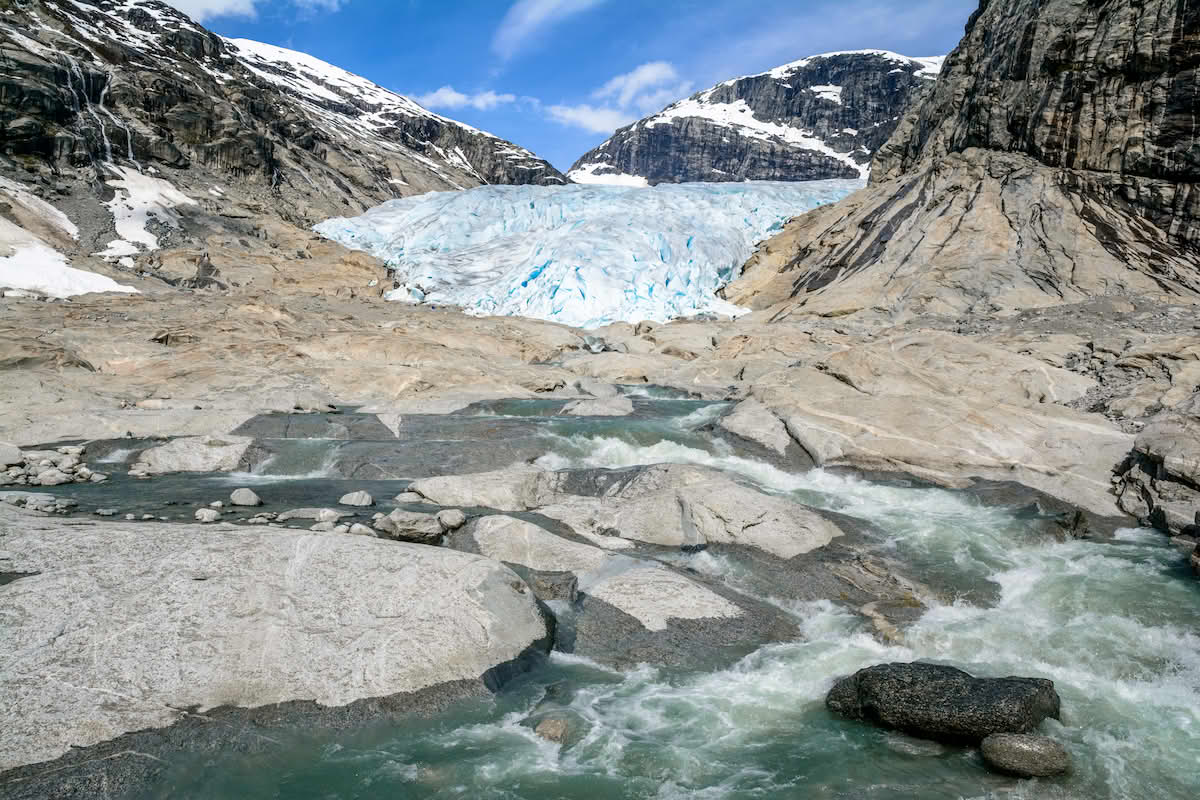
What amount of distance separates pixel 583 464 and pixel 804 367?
20.2 feet

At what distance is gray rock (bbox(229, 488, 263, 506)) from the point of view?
343 inches

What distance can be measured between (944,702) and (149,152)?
44.5 m

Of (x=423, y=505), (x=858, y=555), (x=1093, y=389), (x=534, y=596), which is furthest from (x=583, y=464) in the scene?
(x=1093, y=389)

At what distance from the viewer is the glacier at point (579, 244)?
98.4 feet

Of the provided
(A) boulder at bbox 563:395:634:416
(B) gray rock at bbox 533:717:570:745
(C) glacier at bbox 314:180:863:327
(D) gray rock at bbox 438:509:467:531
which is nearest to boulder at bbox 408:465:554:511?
(D) gray rock at bbox 438:509:467:531

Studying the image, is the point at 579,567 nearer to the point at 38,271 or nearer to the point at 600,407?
the point at 600,407

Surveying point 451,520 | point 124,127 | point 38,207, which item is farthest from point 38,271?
point 451,520

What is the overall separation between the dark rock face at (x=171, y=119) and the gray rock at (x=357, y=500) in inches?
1298

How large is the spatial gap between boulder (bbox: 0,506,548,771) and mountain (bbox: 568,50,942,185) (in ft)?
353

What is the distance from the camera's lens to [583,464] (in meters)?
12.0

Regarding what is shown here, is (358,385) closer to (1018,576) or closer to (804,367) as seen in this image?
(804,367)

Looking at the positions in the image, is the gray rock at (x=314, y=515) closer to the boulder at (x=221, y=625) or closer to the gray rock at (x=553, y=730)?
the boulder at (x=221, y=625)

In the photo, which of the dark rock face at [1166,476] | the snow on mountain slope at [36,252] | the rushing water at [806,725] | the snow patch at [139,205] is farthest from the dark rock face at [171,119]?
the dark rock face at [1166,476]

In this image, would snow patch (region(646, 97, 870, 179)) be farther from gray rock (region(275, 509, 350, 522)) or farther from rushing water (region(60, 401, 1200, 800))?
gray rock (region(275, 509, 350, 522))
